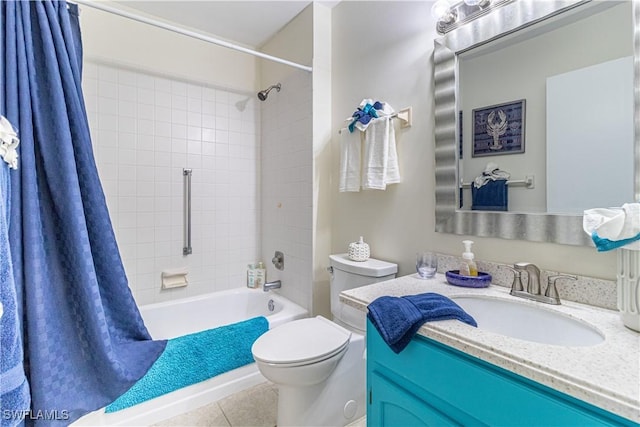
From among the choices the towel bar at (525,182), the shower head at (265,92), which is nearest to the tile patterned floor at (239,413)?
the towel bar at (525,182)

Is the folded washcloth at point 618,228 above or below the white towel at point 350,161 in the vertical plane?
below

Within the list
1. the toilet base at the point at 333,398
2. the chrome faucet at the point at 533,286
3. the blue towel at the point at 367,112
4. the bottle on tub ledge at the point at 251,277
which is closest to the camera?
the chrome faucet at the point at 533,286

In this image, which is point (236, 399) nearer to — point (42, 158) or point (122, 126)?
point (42, 158)

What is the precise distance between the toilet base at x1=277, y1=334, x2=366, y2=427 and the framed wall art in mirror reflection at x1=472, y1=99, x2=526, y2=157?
1.13 m

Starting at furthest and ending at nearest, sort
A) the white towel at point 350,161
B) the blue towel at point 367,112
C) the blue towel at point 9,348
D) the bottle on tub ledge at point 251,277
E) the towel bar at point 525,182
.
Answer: the bottle on tub ledge at point 251,277, the white towel at point 350,161, the blue towel at point 367,112, the towel bar at point 525,182, the blue towel at point 9,348

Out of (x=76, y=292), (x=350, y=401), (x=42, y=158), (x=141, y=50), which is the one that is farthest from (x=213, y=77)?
(x=350, y=401)

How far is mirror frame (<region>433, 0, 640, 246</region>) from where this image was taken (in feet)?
3.46

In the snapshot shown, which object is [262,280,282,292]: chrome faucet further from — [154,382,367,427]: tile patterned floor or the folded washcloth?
the folded washcloth

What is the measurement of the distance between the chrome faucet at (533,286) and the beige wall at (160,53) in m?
2.52

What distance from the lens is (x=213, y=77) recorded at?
254 centimetres

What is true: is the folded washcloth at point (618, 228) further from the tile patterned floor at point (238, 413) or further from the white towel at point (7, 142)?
the white towel at point (7, 142)

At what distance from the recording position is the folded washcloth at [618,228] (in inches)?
29.3

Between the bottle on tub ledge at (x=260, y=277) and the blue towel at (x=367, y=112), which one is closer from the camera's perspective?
the blue towel at (x=367, y=112)

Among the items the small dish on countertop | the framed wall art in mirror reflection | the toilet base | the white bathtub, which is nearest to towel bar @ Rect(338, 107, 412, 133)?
the framed wall art in mirror reflection
